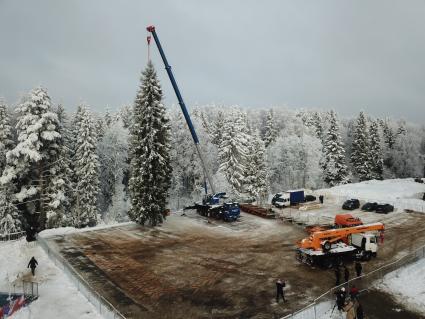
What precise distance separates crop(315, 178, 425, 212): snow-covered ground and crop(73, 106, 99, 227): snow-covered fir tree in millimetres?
32444

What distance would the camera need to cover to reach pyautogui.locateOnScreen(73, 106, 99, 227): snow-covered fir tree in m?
49.9

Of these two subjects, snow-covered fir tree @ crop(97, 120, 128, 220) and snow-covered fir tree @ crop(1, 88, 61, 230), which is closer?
snow-covered fir tree @ crop(1, 88, 61, 230)

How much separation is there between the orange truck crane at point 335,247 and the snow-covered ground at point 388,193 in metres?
22.0

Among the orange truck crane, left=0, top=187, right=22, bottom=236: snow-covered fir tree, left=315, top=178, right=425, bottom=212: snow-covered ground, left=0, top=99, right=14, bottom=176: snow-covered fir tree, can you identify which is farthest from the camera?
left=315, top=178, right=425, bottom=212: snow-covered ground

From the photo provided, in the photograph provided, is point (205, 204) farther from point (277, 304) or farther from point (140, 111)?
point (277, 304)

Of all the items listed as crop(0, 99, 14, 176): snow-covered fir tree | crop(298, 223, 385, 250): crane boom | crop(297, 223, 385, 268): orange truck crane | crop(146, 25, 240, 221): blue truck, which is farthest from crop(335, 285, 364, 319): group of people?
crop(0, 99, 14, 176): snow-covered fir tree

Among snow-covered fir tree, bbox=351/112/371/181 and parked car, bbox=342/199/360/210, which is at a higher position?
snow-covered fir tree, bbox=351/112/371/181

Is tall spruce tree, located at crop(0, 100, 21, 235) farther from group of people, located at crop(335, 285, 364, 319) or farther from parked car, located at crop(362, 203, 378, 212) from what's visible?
parked car, located at crop(362, 203, 378, 212)

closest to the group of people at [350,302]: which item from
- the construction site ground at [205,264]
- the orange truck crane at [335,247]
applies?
the construction site ground at [205,264]

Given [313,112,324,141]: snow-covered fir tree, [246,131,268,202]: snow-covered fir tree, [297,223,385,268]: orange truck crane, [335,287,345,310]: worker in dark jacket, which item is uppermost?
[313,112,324,141]: snow-covered fir tree

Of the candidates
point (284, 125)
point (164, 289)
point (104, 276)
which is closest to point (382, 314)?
point (164, 289)

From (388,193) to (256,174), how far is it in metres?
20.2

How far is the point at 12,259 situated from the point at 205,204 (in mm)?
21586

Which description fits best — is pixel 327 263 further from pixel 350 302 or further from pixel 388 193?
pixel 388 193
